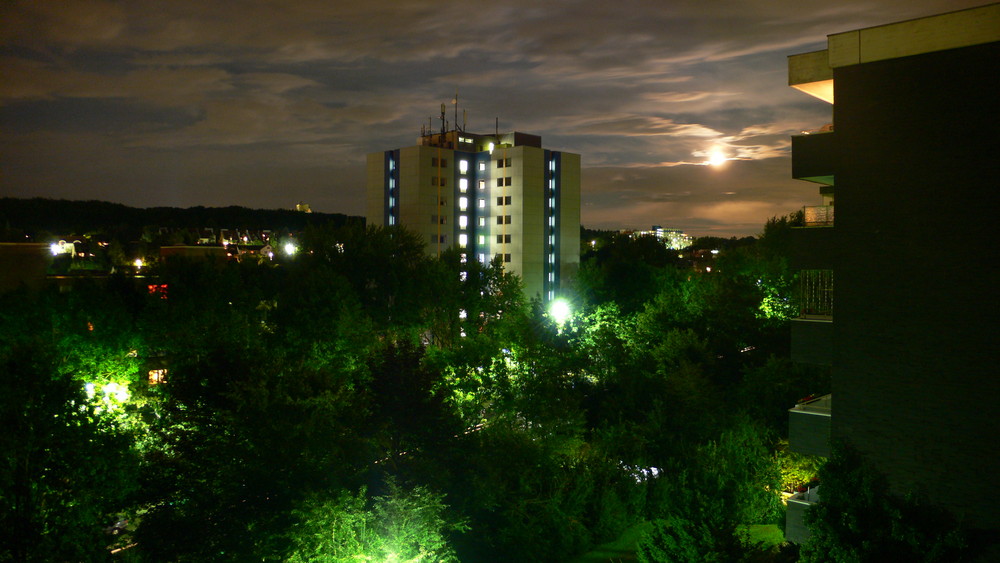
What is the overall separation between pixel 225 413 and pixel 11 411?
18.0ft

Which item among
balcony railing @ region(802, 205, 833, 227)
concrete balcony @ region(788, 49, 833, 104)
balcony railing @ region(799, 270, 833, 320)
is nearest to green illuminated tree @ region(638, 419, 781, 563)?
balcony railing @ region(799, 270, 833, 320)

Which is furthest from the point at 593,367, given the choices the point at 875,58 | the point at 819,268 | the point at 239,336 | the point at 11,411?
the point at 11,411

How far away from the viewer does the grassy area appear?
25.9 metres

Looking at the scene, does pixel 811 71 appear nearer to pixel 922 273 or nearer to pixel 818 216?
pixel 818 216

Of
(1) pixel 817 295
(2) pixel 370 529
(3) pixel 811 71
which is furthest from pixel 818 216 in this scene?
(2) pixel 370 529

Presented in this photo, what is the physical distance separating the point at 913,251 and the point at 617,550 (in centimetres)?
1617

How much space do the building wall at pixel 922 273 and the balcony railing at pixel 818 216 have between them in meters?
0.79

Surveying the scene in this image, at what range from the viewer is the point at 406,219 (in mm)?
71000

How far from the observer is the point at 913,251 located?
1642 centimetres

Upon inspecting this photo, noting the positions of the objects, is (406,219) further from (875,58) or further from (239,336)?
(875,58)

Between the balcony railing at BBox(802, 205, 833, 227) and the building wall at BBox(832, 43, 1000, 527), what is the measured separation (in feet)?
2.60

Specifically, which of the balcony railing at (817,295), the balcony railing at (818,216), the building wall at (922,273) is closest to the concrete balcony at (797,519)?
the building wall at (922,273)

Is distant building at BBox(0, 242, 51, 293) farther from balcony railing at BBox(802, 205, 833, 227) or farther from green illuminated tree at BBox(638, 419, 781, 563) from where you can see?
balcony railing at BBox(802, 205, 833, 227)

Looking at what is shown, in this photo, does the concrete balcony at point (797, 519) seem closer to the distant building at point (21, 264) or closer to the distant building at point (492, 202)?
the distant building at point (492, 202)
